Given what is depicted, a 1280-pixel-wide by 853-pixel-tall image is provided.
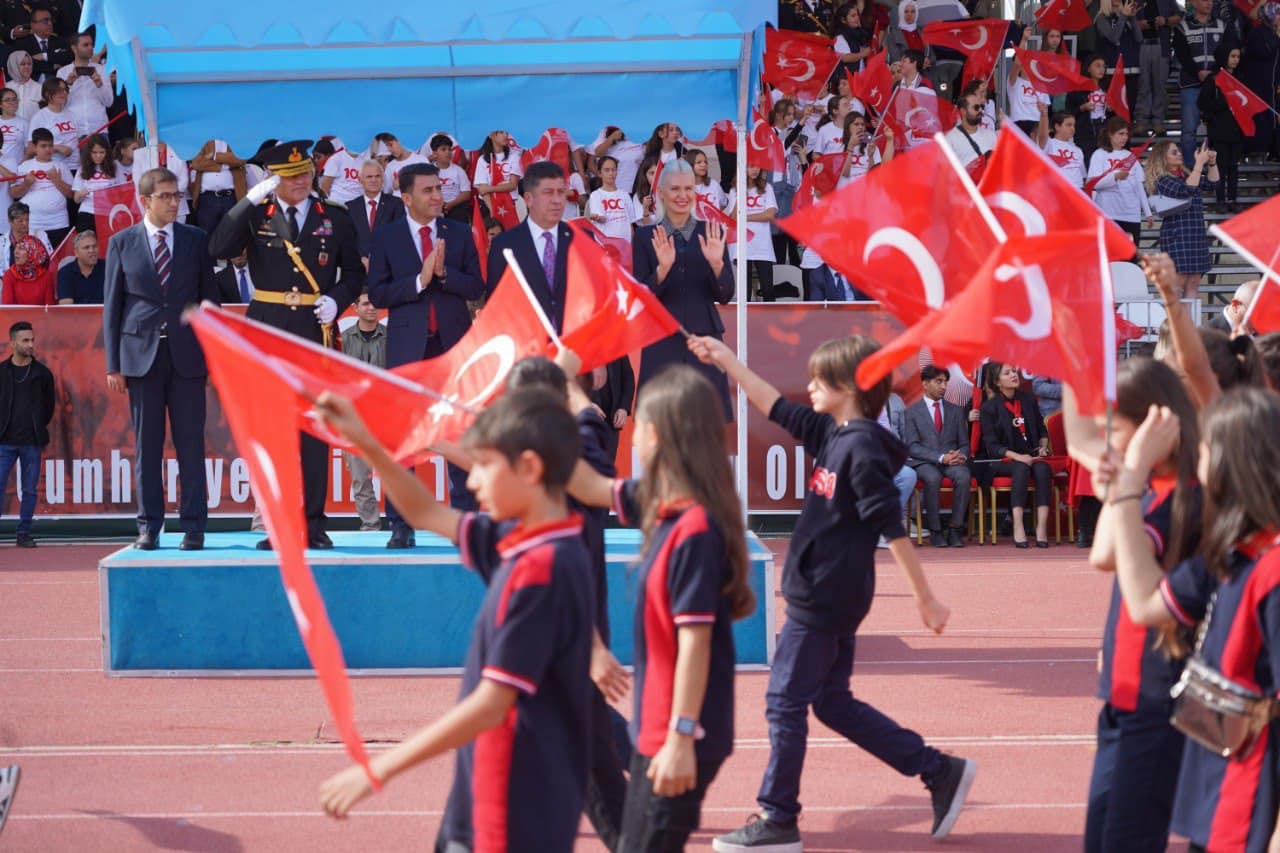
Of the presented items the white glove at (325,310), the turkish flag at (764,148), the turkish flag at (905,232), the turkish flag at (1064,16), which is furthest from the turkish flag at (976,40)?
the turkish flag at (905,232)

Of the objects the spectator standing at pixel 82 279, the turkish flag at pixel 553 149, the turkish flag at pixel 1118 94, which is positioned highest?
the turkish flag at pixel 1118 94

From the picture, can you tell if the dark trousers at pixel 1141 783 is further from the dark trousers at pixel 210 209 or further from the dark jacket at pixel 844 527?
the dark trousers at pixel 210 209

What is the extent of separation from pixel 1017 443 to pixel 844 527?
910 centimetres

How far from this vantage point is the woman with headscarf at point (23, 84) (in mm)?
16938

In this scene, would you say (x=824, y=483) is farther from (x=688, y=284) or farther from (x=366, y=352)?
(x=366, y=352)

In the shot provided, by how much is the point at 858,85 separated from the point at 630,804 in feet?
48.0

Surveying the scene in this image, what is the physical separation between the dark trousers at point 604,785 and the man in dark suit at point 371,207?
8.89 metres

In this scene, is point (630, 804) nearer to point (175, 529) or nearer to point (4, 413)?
point (175, 529)

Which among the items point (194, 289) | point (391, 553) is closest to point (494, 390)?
point (391, 553)

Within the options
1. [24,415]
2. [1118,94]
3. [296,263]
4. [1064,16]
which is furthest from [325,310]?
[1064,16]

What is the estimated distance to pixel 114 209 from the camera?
1519cm

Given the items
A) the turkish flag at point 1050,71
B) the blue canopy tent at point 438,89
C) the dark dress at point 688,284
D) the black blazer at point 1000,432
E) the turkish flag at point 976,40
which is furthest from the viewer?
the turkish flag at point 976,40

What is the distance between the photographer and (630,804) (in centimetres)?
404

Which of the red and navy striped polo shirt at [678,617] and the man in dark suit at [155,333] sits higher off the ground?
the man in dark suit at [155,333]
